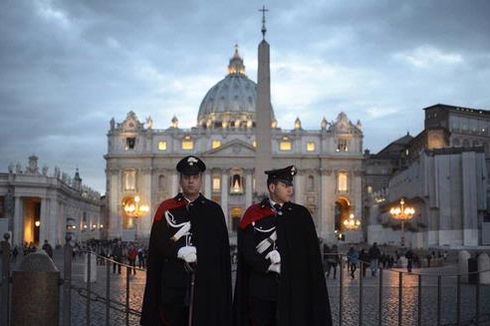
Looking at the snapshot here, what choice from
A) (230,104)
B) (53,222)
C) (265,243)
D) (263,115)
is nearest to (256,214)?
(265,243)

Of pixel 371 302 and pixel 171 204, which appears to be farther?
pixel 371 302

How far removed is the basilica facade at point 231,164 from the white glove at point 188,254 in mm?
86410

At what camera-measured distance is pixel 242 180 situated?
95.6 meters

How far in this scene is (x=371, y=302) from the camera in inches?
A: 694

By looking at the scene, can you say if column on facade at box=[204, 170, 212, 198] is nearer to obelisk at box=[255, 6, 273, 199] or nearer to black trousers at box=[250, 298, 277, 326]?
obelisk at box=[255, 6, 273, 199]

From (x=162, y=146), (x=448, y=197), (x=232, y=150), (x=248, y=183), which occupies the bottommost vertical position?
(x=448, y=197)

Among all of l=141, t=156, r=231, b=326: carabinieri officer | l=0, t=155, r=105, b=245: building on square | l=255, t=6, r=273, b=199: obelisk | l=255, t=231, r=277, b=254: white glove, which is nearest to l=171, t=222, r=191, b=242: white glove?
l=141, t=156, r=231, b=326: carabinieri officer

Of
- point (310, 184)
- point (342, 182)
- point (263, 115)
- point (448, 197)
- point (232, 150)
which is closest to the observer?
point (263, 115)

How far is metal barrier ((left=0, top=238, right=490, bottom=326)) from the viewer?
8.03 m

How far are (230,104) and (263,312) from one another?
110762mm

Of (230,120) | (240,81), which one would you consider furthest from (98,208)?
(240,81)

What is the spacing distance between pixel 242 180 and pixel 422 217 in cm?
4657

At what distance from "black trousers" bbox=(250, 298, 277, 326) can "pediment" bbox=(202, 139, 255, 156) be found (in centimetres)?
8799

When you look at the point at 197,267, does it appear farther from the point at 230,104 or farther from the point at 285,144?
the point at 230,104
